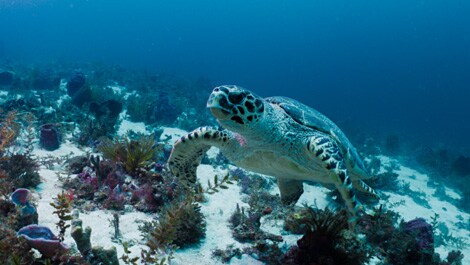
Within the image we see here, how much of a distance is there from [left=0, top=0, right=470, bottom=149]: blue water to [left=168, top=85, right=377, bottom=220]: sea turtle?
99.7 meters

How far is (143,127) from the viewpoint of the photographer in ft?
41.5

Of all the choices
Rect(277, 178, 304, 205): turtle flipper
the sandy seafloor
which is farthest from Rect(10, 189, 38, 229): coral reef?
Rect(277, 178, 304, 205): turtle flipper

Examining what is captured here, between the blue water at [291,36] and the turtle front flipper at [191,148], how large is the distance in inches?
3934

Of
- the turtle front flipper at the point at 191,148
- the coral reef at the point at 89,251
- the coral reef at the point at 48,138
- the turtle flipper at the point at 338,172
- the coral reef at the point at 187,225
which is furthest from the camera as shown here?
the coral reef at the point at 48,138

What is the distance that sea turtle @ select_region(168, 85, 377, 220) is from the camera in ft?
14.2

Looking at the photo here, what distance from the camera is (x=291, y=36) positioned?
171 m

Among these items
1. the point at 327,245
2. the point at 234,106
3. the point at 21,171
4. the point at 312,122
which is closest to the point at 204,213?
the point at 234,106

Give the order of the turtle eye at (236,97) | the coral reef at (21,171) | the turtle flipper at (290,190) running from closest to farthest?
the turtle eye at (236,97)
the coral reef at (21,171)
the turtle flipper at (290,190)

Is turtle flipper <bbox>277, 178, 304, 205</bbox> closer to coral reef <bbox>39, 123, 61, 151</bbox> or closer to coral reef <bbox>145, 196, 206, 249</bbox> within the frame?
coral reef <bbox>145, 196, 206, 249</bbox>

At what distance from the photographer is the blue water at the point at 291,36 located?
381 feet

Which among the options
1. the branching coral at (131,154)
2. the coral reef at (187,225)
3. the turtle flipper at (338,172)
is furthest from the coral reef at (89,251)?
the turtle flipper at (338,172)

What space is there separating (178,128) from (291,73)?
366ft

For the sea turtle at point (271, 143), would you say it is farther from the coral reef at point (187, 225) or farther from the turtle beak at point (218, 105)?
the coral reef at point (187, 225)

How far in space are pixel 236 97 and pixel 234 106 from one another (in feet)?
0.46
